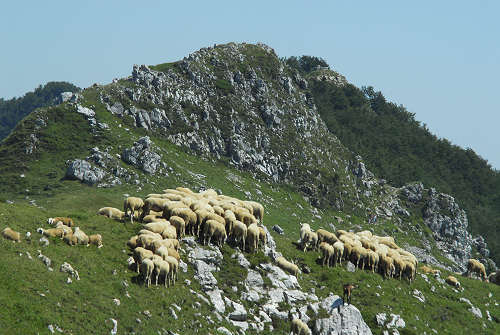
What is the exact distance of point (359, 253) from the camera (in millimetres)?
62719

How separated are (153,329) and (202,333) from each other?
429cm

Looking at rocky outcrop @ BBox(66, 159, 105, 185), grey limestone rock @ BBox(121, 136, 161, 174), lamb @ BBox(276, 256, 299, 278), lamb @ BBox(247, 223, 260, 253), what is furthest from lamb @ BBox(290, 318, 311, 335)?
grey limestone rock @ BBox(121, 136, 161, 174)

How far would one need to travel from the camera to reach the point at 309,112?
595 ft

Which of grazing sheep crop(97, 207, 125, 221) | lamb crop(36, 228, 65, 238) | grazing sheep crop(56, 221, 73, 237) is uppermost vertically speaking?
grazing sheep crop(97, 207, 125, 221)

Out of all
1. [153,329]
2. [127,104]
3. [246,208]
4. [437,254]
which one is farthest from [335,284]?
[437,254]

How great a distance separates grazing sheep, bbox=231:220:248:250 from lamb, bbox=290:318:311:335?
10.5 m

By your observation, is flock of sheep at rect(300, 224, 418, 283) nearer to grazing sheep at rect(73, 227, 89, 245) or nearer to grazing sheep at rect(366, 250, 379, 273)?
grazing sheep at rect(366, 250, 379, 273)

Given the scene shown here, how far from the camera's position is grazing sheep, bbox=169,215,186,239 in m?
51.8

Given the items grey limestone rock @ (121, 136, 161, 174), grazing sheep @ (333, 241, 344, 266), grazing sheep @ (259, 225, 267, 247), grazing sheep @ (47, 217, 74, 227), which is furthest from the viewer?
grey limestone rock @ (121, 136, 161, 174)

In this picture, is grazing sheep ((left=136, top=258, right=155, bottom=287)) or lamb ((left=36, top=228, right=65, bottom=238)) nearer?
grazing sheep ((left=136, top=258, right=155, bottom=287))

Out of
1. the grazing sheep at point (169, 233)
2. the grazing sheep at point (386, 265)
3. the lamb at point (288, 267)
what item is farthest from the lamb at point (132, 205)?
the grazing sheep at point (386, 265)

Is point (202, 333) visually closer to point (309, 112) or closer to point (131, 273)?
point (131, 273)

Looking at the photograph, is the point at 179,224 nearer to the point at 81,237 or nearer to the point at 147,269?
the point at 147,269

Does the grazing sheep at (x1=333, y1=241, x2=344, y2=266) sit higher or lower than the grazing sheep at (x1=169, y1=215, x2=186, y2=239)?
lower
